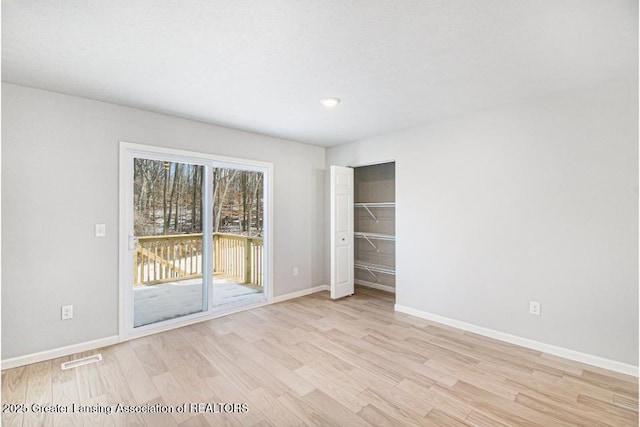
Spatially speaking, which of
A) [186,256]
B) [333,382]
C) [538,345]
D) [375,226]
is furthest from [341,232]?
[538,345]

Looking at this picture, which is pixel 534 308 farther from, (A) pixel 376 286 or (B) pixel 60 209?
(B) pixel 60 209

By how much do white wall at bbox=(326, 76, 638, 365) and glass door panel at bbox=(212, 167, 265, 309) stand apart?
2.15 m

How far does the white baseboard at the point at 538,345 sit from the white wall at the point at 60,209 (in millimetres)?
3562

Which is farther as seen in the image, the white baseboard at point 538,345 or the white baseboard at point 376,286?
the white baseboard at point 376,286

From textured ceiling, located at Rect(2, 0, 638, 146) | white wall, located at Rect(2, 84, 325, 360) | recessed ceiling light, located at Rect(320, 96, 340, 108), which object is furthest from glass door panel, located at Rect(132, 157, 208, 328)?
recessed ceiling light, located at Rect(320, 96, 340, 108)

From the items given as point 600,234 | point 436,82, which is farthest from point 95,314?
point 600,234

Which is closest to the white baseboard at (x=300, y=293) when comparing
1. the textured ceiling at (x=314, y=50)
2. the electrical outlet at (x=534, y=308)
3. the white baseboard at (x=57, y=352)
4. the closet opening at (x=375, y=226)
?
the closet opening at (x=375, y=226)

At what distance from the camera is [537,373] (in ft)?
8.13

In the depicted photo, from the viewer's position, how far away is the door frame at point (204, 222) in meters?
3.10

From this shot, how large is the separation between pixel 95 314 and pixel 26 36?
238cm

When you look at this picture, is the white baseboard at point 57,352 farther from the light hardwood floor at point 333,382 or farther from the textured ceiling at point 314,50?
the textured ceiling at point 314,50

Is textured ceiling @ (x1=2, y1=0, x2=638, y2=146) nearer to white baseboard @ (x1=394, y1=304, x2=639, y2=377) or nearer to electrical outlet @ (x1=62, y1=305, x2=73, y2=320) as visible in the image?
electrical outlet @ (x1=62, y1=305, x2=73, y2=320)

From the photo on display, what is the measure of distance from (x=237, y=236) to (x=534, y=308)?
377cm

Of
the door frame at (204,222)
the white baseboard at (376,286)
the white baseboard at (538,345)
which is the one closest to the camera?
the white baseboard at (538,345)
